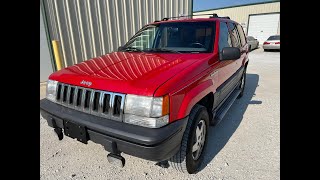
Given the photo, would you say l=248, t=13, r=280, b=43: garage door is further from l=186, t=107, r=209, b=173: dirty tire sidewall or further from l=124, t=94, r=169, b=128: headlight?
l=124, t=94, r=169, b=128: headlight

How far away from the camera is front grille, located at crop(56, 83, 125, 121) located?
1.96 m

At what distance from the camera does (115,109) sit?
6.47 ft

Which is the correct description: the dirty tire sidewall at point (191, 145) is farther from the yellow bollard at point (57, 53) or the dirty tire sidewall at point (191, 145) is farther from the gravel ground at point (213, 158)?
the yellow bollard at point (57, 53)

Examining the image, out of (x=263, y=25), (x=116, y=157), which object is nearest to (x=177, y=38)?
(x=116, y=157)

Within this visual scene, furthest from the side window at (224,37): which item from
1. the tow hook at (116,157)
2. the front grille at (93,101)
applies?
the tow hook at (116,157)

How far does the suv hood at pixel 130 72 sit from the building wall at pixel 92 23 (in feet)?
13.5

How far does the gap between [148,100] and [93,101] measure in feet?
2.00

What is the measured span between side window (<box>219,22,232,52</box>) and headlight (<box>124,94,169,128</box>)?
156cm

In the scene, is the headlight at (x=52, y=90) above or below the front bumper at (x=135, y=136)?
above

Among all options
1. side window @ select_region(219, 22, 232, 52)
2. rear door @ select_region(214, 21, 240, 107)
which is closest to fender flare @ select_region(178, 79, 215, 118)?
rear door @ select_region(214, 21, 240, 107)

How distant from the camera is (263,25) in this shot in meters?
23.0

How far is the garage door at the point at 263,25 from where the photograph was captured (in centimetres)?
2216

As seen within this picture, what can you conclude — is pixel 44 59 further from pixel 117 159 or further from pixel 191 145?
pixel 191 145

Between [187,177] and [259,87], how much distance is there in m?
4.86
